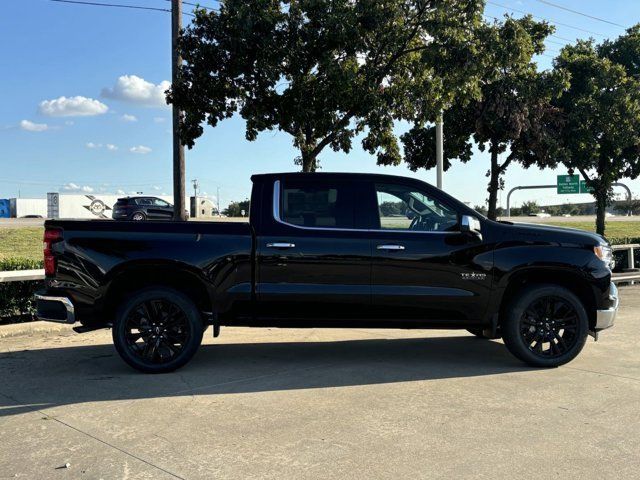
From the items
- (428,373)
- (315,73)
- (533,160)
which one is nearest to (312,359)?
(428,373)

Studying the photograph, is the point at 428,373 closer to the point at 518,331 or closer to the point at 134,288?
the point at 518,331

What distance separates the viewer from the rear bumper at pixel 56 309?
5.82m

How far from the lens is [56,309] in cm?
584

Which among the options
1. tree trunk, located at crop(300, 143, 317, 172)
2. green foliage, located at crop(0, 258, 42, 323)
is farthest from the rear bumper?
tree trunk, located at crop(300, 143, 317, 172)

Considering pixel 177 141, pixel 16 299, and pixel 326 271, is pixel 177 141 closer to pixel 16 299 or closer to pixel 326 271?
pixel 16 299

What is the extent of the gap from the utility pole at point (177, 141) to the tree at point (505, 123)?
5547 mm

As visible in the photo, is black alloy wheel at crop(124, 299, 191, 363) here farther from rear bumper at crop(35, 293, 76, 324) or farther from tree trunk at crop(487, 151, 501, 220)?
tree trunk at crop(487, 151, 501, 220)

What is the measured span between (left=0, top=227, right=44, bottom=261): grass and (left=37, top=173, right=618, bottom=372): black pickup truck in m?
8.14

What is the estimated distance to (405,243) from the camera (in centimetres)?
601

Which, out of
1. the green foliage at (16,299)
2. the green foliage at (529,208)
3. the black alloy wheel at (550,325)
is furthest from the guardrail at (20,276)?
the green foliage at (529,208)

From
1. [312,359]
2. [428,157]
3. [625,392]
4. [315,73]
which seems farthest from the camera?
[428,157]

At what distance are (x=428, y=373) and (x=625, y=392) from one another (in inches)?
71.3

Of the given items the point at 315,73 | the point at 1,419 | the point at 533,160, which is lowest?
the point at 1,419

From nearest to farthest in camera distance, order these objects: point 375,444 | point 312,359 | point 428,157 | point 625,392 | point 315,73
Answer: point 375,444, point 625,392, point 312,359, point 315,73, point 428,157
